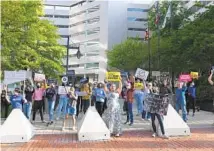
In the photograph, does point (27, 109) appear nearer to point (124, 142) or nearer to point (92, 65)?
point (124, 142)

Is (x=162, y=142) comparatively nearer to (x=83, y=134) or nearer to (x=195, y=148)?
(x=195, y=148)

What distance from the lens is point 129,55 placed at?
63.4 m

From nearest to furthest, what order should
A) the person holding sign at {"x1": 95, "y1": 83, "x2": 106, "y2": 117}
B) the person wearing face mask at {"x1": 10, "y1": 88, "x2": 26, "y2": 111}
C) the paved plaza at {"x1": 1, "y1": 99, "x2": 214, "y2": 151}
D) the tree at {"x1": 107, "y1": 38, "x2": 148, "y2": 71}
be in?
the paved plaza at {"x1": 1, "y1": 99, "x2": 214, "y2": 151} < the person wearing face mask at {"x1": 10, "y1": 88, "x2": 26, "y2": 111} < the person holding sign at {"x1": 95, "y1": 83, "x2": 106, "y2": 117} < the tree at {"x1": 107, "y1": 38, "x2": 148, "y2": 71}

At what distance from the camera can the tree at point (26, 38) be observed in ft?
95.9

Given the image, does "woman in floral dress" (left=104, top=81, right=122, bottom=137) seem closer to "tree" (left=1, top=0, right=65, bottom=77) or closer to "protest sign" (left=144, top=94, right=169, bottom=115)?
"protest sign" (left=144, top=94, right=169, bottom=115)

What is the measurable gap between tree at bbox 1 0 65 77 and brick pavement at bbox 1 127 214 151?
17.6 m

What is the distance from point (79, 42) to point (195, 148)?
94.2 metres

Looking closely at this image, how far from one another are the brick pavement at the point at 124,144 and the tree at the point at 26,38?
1759 centimetres

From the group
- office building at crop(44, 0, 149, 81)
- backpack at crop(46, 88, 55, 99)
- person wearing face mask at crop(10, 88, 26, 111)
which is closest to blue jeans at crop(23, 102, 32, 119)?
backpack at crop(46, 88, 55, 99)

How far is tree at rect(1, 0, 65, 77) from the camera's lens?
29234 millimetres

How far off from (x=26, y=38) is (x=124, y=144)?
2152 centimetres

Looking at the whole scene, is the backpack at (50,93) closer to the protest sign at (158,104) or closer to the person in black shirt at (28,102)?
the person in black shirt at (28,102)

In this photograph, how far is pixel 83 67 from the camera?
101 metres

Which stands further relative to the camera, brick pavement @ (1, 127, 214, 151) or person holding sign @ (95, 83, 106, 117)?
person holding sign @ (95, 83, 106, 117)
